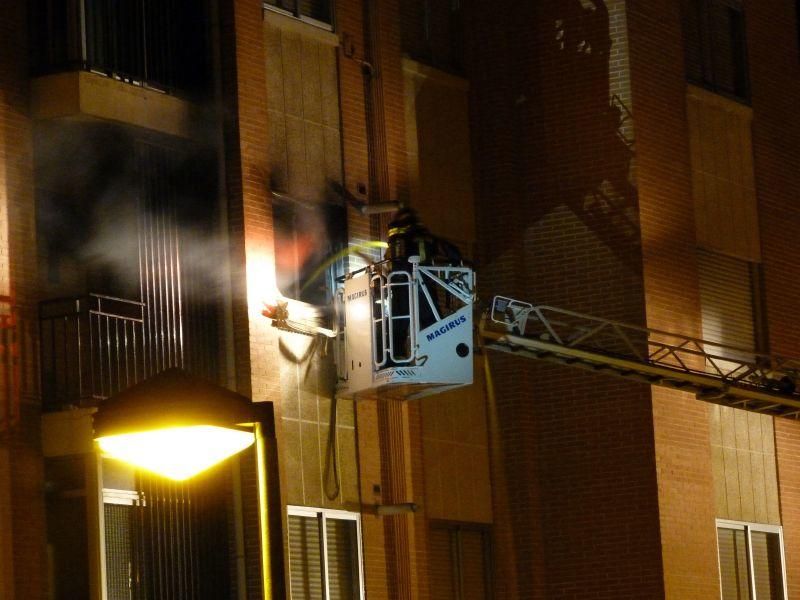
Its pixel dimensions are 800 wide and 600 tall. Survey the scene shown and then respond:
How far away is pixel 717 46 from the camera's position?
1011 inches

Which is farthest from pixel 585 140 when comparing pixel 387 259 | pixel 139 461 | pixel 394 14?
pixel 139 461

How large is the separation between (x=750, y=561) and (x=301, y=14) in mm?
9821

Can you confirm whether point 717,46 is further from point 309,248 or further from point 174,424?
point 174,424

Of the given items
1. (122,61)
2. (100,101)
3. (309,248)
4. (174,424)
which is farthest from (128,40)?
(174,424)

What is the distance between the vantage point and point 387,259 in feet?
62.5

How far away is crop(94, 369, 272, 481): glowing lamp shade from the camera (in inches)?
354

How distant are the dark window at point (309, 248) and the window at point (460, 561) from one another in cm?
373

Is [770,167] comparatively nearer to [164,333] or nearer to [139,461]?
[164,333]

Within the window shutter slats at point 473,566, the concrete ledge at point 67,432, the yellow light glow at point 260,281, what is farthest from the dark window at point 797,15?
the concrete ledge at point 67,432

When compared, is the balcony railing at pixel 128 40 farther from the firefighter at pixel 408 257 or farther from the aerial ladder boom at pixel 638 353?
the aerial ladder boom at pixel 638 353

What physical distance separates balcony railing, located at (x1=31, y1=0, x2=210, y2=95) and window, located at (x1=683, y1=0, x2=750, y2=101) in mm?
8702

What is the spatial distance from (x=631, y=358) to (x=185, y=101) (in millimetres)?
6396

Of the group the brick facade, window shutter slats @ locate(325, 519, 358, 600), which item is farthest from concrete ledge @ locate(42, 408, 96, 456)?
the brick facade

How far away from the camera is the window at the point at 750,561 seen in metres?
23.6
